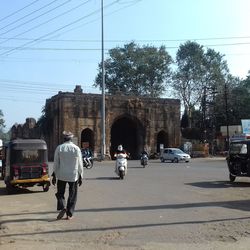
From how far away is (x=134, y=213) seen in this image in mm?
11945

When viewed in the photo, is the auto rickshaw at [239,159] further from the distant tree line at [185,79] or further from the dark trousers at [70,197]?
the distant tree line at [185,79]

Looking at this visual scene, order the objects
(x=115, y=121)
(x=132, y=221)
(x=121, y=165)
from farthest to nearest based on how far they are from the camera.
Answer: (x=115, y=121) → (x=121, y=165) → (x=132, y=221)

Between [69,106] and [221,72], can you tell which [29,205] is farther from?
[221,72]

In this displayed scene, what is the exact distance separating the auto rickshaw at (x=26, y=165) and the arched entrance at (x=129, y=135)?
155ft

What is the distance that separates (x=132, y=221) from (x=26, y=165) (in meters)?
8.80

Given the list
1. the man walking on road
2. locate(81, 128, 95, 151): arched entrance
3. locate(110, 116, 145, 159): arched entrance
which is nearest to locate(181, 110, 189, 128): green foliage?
locate(110, 116, 145, 159): arched entrance

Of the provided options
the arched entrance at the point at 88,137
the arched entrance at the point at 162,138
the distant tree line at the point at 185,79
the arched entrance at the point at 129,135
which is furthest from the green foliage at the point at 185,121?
the arched entrance at the point at 88,137

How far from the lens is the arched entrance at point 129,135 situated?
67125 millimetres

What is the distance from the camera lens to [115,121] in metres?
65.6

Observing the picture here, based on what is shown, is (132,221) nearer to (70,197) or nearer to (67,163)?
(70,197)

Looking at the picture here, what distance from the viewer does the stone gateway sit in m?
60.8

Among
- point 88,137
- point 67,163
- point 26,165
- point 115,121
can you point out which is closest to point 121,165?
point 26,165

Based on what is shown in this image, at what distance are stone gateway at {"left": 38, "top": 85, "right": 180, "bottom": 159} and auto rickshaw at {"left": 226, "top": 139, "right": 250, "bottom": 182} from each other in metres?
38.0

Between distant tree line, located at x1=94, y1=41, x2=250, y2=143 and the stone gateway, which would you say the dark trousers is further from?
distant tree line, located at x1=94, y1=41, x2=250, y2=143
